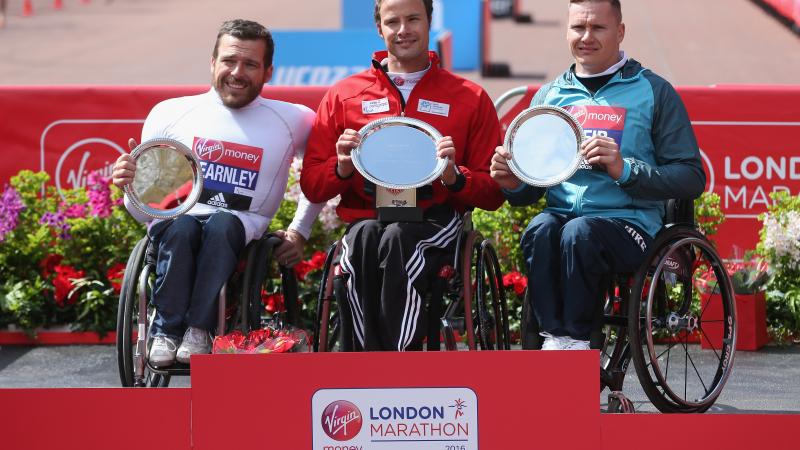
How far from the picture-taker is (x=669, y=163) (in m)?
4.72

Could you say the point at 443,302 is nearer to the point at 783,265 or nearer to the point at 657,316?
the point at 657,316

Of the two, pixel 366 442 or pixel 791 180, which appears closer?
pixel 366 442

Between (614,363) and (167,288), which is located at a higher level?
(167,288)

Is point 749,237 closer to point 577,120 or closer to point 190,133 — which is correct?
point 577,120

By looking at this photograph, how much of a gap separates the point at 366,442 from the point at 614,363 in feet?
4.59

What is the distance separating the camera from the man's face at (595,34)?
479 centimetres

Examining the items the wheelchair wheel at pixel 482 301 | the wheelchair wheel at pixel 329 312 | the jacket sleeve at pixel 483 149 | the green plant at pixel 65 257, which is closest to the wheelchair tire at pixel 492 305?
the wheelchair wheel at pixel 482 301

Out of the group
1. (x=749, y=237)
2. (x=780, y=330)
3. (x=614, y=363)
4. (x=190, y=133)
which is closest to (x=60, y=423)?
(x=190, y=133)

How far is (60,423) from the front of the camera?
3.79 m

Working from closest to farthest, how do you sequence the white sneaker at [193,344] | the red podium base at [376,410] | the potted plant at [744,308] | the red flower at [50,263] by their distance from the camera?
the red podium base at [376,410]
the white sneaker at [193,344]
the potted plant at [744,308]
the red flower at [50,263]

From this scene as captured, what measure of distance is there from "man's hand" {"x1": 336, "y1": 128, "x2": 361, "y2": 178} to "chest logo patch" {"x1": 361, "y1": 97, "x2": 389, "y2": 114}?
211 millimetres

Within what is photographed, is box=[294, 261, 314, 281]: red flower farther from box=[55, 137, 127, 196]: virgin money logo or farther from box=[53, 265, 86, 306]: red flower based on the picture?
box=[55, 137, 127, 196]: virgin money logo

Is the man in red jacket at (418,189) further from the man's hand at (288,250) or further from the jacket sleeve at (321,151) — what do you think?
the man's hand at (288,250)

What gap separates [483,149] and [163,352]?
1.44m
